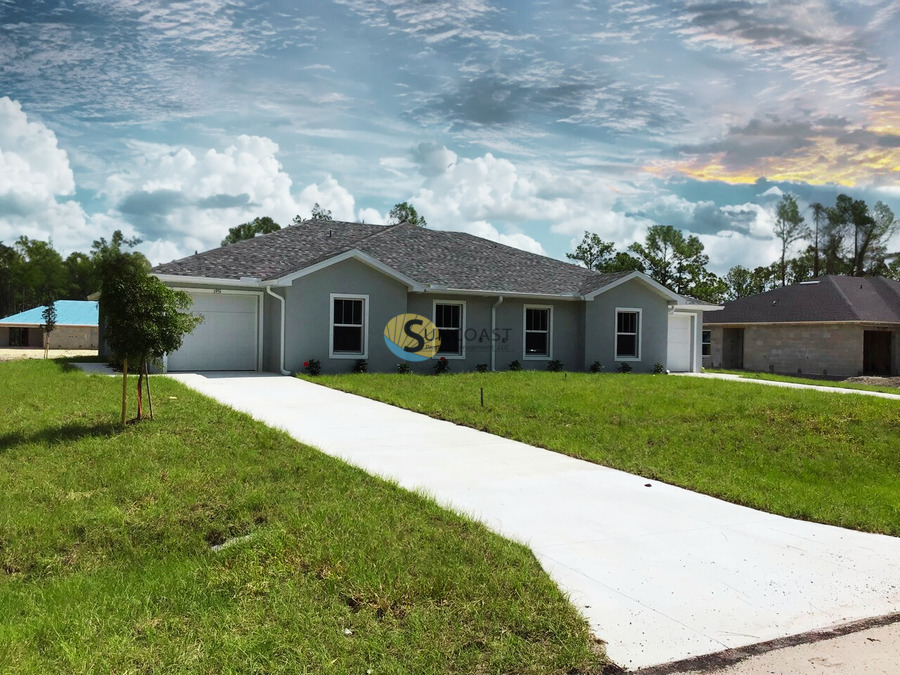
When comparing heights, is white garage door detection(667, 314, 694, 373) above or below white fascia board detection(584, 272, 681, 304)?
below

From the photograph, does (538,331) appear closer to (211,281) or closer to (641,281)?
(641,281)

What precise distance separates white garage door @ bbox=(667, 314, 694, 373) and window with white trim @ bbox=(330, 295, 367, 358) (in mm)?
12649

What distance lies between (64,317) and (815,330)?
47.4 metres

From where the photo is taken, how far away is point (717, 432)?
36.4 feet

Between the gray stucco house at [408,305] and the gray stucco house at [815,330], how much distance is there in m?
6.17

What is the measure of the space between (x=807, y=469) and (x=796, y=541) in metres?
3.38

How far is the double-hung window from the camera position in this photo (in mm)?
19922

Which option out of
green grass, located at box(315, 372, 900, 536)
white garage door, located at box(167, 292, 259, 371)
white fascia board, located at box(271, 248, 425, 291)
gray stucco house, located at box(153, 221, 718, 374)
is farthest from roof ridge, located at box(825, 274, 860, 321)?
white garage door, located at box(167, 292, 259, 371)

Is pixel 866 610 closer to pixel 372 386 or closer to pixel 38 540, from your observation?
pixel 38 540

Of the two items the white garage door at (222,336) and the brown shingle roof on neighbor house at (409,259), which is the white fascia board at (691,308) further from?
the white garage door at (222,336)

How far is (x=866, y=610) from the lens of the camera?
455cm

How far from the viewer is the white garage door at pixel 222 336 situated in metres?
19.5

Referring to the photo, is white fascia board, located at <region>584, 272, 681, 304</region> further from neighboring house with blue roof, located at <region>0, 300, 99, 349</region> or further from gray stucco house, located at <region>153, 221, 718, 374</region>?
neighboring house with blue roof, located at <region>0, 300, 99, 349</region>

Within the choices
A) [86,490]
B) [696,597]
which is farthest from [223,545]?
[696,597]
